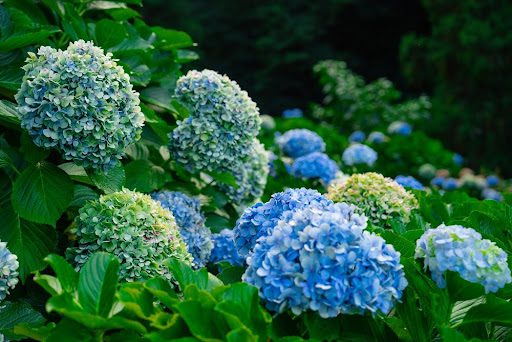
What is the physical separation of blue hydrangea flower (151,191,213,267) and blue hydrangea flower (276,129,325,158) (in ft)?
6.11

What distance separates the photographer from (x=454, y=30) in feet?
32.6

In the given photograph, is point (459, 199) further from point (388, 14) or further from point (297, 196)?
point (388, 14)

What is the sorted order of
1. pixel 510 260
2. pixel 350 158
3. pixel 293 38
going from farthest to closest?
pixel 293 38
pixel 350 158
pixel 510 260

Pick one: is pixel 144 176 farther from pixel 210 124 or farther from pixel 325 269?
pixel 325 269

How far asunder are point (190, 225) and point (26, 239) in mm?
664

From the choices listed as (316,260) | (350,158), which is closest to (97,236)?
(316,260)

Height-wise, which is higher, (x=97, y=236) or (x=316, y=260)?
(x=316, y=260)

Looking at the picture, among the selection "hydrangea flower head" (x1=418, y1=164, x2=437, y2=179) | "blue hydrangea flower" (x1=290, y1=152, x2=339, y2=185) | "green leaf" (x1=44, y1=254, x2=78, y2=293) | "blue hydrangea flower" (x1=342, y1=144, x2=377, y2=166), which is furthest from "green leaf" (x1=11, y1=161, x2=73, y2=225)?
"hydrangea flower head" (x1=418, y1=164, x2=437, y2=179)

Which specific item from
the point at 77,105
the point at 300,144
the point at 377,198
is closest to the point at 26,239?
the point at 77,105

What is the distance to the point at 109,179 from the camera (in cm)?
225

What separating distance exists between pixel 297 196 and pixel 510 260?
1.93ft

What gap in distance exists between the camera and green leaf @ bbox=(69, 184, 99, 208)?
2309 mm

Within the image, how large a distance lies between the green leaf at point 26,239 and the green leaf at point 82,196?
0.47ft

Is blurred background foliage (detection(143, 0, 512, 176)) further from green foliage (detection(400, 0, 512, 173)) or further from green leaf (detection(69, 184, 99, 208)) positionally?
green leaf (detection(69, 184, 99, 208))
